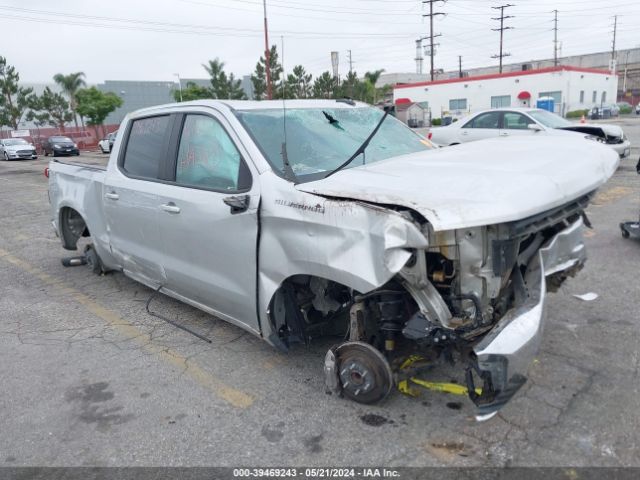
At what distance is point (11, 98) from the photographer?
50500mm

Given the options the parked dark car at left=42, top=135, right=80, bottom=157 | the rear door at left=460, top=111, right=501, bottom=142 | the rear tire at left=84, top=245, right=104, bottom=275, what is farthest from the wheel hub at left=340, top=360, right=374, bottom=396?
the parked dark car at left=42, top=135, right=80, bottom=157

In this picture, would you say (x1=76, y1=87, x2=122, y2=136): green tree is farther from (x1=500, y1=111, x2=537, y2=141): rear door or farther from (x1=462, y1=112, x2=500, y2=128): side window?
(x1=500, y1=111, x2=537, y2=141): rear door

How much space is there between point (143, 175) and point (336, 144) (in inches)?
66.6

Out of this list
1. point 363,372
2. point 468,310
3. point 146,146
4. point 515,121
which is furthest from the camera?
point 515,121

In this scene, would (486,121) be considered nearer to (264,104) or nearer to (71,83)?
(264,104)

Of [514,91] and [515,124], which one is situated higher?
[514,91]

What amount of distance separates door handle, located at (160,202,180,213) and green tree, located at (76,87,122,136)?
48.9m

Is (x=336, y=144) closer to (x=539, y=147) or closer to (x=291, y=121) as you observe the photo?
(x=291, y=121)

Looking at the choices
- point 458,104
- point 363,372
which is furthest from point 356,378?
point 458,104

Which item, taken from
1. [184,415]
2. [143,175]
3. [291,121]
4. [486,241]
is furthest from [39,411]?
[486,241]

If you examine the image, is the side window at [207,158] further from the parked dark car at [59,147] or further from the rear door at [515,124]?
the parked dark car at [59,147]

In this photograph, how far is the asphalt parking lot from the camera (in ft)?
9.24

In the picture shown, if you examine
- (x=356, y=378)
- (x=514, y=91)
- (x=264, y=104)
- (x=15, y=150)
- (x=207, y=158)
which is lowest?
(x=356, y=378)

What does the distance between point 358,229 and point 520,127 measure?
10.9 m
